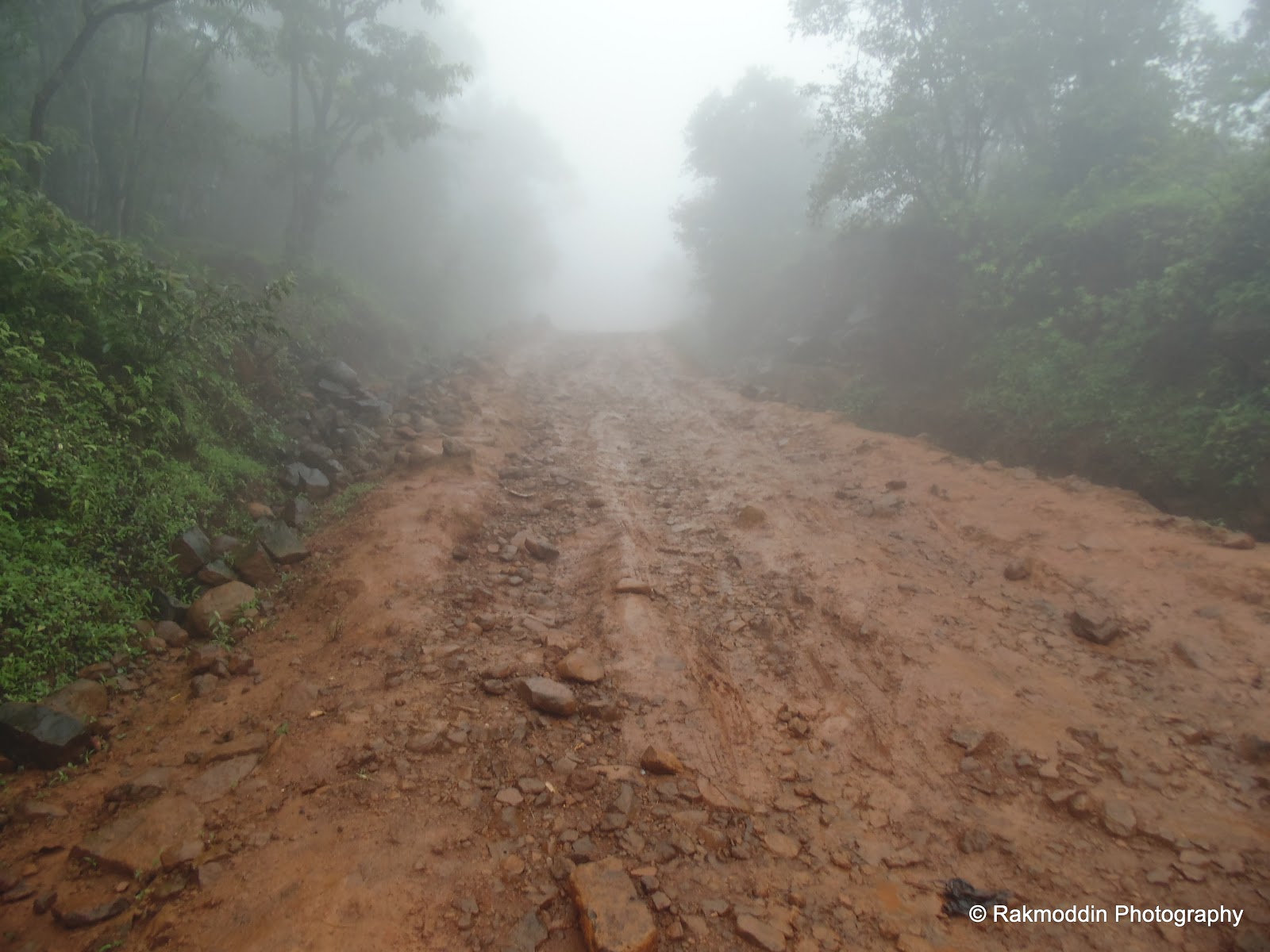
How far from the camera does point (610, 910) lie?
9.05ft

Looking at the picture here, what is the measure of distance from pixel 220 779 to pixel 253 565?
8.06 feet

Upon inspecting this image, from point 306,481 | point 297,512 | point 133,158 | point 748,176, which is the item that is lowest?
point 297,512

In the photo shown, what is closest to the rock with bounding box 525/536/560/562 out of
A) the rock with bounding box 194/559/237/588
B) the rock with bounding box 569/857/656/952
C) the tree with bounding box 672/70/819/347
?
the rock with bounding box 194/559/237/588

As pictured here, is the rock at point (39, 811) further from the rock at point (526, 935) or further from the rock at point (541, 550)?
the rock at point (541, 550)

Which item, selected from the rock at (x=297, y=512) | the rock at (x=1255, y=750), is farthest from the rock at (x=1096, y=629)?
the rock at (x=297, y=512)

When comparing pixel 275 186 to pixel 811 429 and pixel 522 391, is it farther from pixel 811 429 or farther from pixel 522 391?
pixel 811 429

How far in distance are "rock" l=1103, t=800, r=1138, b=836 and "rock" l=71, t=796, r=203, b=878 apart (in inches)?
193

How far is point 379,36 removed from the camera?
662 inches

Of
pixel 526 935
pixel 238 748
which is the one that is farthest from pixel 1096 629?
pixel 238 748

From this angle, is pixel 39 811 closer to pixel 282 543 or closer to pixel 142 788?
pixel 142 788

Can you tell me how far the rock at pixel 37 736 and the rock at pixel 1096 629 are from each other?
7.11 meters

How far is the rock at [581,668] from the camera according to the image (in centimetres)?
442

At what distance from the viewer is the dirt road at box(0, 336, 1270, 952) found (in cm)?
285

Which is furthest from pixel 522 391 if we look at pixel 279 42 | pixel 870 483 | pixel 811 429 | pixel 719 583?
pixel 279 42
